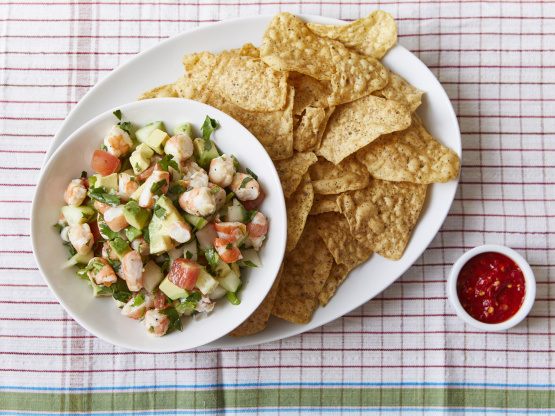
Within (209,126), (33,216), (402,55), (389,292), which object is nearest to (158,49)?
(209,126)

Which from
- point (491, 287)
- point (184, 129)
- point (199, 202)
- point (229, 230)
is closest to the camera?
point (199, 202)

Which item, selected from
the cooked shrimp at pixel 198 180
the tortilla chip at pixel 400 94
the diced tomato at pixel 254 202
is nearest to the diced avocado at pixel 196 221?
the cooked shrimp at pixel 198 180

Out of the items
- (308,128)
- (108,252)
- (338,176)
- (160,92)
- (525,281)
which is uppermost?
(160,92)

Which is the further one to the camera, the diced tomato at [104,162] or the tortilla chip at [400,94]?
the tortilla chip at [400,94]

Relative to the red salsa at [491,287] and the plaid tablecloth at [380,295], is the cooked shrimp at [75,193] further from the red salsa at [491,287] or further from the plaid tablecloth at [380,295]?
the red salsa at [491,287]

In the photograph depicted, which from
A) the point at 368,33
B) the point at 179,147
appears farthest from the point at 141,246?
the point at 368,33

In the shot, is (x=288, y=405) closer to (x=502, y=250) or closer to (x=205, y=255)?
(x=205, y=255)

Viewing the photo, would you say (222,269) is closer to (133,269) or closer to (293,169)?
(133,269)
